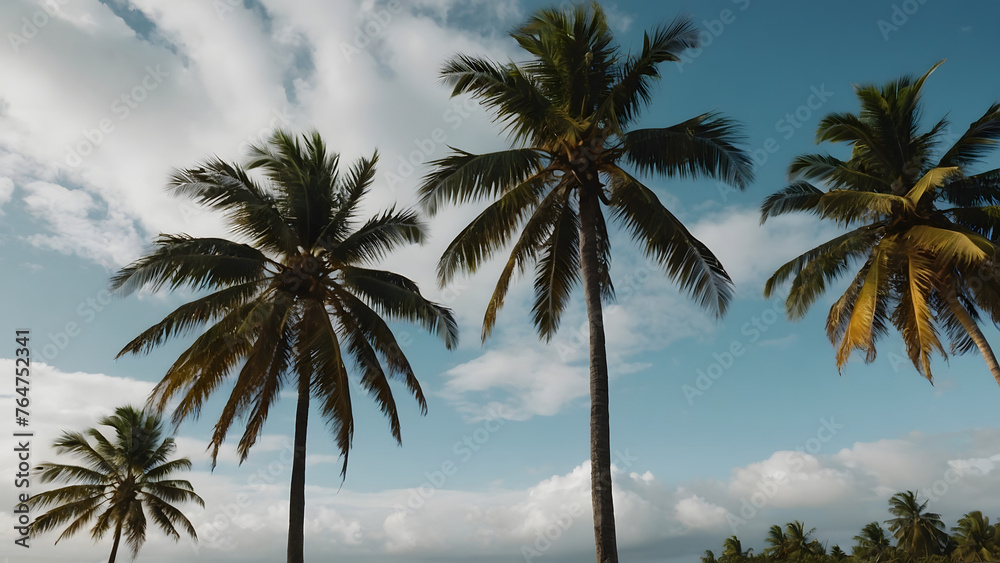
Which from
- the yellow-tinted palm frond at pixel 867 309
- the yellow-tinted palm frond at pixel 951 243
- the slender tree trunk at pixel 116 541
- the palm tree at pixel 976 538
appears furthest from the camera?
the palm tree at pixel 976 538

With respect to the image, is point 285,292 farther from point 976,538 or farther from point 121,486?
point 976,538

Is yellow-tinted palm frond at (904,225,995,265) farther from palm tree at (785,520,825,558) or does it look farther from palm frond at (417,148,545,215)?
palm tree at (785,520,825,558)

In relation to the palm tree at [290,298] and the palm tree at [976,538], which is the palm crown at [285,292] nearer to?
the palm tree at [290,298]

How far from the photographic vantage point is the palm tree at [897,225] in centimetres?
1556

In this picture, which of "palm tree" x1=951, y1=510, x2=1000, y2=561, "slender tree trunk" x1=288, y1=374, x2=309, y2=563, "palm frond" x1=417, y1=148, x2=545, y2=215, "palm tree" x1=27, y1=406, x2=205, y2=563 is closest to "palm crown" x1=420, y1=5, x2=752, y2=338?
"palm frond" x1=417, y1=148, x2=545, y2=215

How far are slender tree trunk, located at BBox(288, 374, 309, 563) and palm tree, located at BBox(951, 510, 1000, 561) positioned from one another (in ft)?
159

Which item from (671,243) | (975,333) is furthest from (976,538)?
(671,243)

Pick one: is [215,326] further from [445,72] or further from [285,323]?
[445,72]

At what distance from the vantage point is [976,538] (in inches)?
1898

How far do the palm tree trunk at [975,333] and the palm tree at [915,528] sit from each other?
44.4 meters

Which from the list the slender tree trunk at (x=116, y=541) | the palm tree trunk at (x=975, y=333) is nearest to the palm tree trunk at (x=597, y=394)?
the palm tree trunk at (x=975, y=333)

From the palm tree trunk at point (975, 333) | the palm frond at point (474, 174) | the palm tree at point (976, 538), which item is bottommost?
the palm tree at point (976, 538)

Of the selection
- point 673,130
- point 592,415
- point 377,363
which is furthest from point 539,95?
point 377,363

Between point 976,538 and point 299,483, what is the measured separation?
54.0 meters
